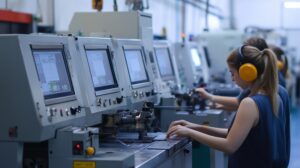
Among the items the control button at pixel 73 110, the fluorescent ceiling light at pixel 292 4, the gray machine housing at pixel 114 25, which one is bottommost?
the control button at pixel 73 110

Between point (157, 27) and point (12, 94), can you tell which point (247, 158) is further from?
point (157, 27)

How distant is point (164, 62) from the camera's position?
4793 millimetres

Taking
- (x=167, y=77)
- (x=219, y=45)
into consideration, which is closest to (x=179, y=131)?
(x=167, y=77)

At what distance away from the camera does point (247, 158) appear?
109 inches

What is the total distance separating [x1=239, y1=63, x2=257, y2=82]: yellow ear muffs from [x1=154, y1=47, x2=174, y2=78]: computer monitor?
6.15 feet

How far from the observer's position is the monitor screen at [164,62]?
4617 millimetres

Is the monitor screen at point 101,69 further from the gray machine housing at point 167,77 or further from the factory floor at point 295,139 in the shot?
the factory floor at point 295,139

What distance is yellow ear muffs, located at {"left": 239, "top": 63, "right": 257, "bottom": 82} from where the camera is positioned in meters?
2.70

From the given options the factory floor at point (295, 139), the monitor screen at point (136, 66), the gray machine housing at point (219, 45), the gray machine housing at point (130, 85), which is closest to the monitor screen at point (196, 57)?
the gray machine housing at point (219, 45)

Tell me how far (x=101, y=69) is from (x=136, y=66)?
2.05 ft

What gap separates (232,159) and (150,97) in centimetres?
99

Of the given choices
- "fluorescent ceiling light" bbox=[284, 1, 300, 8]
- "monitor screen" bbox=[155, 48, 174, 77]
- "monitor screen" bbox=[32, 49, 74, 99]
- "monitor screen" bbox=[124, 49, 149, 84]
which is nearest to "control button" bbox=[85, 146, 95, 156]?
"monitor screen" bbox=[32, 49, 74, 99]

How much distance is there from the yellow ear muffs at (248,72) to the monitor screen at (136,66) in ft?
3.01

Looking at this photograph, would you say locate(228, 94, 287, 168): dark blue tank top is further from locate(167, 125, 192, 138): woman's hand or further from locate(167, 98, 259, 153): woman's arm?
locate(167, 125, 192, 138): woman's hand
